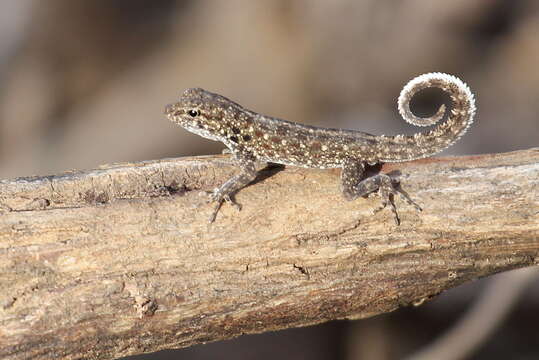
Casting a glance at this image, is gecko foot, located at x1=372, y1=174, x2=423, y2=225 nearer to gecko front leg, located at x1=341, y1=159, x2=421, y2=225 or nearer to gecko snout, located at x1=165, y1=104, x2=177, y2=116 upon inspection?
gecko front leg, located at x1=341, y1=159, x2=421, y2=225

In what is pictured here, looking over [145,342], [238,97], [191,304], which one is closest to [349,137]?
[191,304]

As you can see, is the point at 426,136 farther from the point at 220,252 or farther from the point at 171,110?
the point at 171,110

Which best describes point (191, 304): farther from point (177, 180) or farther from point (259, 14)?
point (259, 14)

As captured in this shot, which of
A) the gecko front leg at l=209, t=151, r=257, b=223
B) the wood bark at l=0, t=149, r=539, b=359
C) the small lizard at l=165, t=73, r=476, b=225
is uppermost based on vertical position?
the small lizard at l=165, t=73, r=476, b=225

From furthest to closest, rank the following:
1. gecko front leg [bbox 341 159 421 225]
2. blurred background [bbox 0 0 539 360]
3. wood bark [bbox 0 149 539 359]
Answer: blurred background [bbox 0 0 539 360] < gecko front leg [bbox 341 159 421 225] < wood bark [bbox 0 149 539 359]

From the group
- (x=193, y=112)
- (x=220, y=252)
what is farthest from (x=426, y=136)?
(x=220, y=252)

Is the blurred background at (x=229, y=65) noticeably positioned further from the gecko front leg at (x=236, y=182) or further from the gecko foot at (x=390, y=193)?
the gecko foot at (x=390, y=193)

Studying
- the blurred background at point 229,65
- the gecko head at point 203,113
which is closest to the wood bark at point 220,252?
the gecko head at point 203,113

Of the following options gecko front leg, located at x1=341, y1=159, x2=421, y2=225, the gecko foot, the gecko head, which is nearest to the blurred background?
the gecko head
